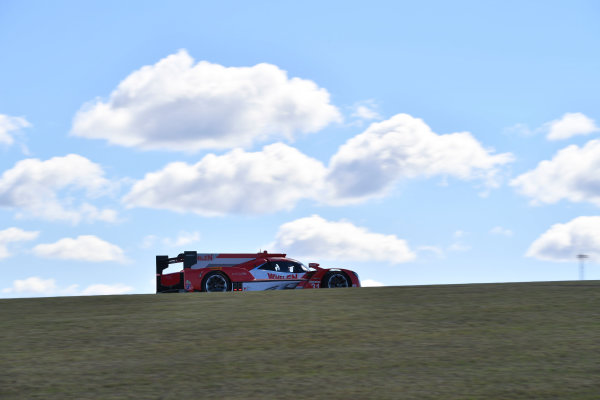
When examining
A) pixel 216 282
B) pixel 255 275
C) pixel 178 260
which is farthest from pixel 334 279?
pixel 178 260

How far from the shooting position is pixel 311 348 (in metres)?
8.77

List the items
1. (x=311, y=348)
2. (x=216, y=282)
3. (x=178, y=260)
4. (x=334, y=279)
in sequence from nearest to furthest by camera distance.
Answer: (x=311, y=348) < (x=334, y=279) < (x=216, y=282) < (x=178, y=260)

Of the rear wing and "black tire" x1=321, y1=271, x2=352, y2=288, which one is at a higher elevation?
the rear wing

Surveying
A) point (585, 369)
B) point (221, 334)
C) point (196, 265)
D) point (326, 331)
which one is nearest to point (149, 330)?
point (221, 334)

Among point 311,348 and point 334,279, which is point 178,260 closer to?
point 334,279

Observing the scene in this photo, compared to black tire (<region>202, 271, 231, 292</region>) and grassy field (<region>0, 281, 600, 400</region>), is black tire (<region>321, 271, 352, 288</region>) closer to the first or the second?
black tire (<region>202, 271, 231, 292</region>)

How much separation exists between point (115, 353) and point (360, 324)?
3.44 metres

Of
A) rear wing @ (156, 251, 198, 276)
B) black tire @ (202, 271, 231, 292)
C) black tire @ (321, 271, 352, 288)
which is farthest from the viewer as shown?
rear wing @ (156, 251, 198, 276)

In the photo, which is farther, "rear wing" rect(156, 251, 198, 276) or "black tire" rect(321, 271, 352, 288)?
"rear wing" rect(156, 251, 198, 276)

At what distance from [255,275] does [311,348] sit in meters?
12.6

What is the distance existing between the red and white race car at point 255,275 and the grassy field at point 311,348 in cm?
711

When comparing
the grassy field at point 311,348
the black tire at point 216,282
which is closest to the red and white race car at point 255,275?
the black tire at point 216,282

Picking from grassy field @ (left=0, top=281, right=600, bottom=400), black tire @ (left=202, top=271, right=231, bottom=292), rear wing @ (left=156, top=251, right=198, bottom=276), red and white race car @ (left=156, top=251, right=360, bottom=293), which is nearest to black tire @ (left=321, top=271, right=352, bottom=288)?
red and white race car @ (left=156, top=251, right=360, bottom=293)

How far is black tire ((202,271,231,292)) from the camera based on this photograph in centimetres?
2121
